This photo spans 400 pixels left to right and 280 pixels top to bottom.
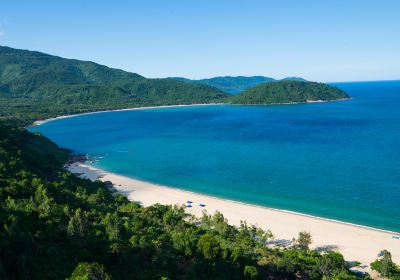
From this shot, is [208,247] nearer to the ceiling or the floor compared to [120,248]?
nearer to the floor

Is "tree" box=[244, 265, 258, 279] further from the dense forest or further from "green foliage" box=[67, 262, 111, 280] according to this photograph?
"green foliage" box=[67, 262, 111, 280]

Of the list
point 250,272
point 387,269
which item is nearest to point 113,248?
point 250,272

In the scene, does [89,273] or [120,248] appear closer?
[89,273]

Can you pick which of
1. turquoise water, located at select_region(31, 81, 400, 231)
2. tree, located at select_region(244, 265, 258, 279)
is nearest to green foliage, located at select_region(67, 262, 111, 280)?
tree, located at select_region(244, 265, 258, 279)

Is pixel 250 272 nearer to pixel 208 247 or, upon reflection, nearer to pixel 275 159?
pixel 208 247

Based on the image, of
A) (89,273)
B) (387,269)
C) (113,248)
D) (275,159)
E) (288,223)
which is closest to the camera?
(89,273)

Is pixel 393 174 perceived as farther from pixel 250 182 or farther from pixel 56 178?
pixel 56 178

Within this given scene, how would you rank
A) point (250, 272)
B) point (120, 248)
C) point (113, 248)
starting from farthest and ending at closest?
point (250, 272), point (120, 248), point (113, 248)

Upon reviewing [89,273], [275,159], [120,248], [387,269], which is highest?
[89,273]
